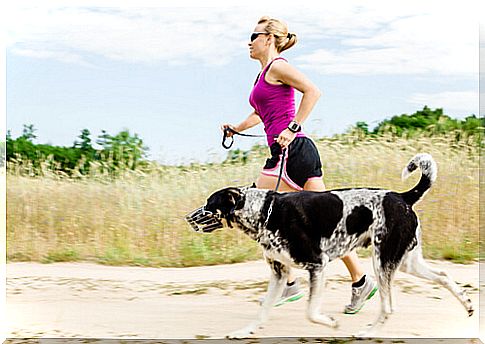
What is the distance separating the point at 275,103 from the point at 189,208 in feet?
5.10

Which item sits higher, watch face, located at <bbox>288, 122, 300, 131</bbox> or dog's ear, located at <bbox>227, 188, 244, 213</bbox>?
watch face, located at <bbox>288, 122, 300, 131</bbox>

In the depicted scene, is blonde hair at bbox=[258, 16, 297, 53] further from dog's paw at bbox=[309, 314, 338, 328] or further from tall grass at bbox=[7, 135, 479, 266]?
dog's paw at bbox=[309, 314, 338, 328]

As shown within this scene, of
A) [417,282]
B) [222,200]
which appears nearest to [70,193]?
[222,200]

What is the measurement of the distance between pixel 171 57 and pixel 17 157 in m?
1.29

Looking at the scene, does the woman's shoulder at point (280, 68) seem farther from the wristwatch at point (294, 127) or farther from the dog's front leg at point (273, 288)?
the dog's front leg at point (273, 288)

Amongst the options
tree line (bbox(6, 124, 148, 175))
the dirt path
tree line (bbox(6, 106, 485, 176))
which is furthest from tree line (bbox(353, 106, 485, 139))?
tree line (bbox(6, 124, 148, 175))

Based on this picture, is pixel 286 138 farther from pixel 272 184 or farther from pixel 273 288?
pixel 273 288

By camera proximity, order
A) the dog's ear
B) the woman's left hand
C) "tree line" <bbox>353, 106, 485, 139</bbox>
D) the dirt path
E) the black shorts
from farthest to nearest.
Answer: "tree line" <bbox>353, 106, 485, 139</bbox> < the dirt path < the black shorts < the woman's left hand < the dog's ear

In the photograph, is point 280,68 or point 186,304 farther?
point 186,304

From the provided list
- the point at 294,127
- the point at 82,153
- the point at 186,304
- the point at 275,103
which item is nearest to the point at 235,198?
the point at 294,127

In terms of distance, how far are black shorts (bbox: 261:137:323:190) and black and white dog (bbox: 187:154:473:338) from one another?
8.7 inches

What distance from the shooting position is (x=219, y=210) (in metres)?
4.09

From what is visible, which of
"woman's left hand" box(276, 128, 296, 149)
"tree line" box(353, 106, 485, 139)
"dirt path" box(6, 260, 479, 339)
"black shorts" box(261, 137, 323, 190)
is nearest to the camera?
"woman's left hand" box(276, 128, 296, 149)

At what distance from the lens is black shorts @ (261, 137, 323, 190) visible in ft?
14.3
